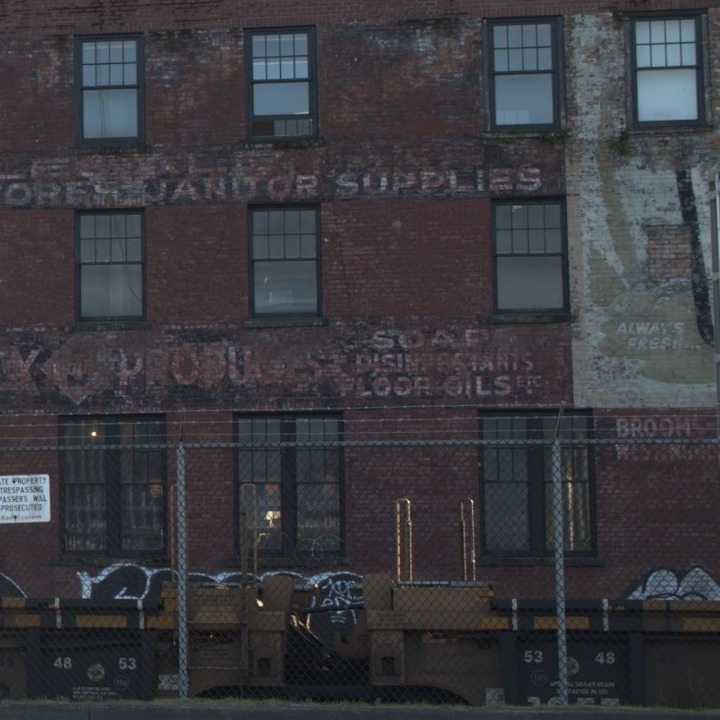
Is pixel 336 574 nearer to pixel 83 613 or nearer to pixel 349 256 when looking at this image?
pixel 349 256

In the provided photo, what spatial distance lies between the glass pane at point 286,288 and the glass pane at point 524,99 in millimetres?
3812

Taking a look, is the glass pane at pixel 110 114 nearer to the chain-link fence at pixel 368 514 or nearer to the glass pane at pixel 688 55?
the chain-link fence at pixel 368 514

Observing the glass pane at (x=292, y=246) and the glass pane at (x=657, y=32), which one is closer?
the glass pane at (x=657, y=32)

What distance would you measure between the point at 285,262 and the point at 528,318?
384 centimetres

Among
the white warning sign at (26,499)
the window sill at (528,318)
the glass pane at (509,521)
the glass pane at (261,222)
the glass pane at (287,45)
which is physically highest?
the glass pane at (287,45)

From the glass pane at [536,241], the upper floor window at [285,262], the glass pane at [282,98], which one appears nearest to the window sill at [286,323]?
the upper floor window at [285,262]

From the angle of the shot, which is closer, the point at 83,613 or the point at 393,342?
the point at 83,613

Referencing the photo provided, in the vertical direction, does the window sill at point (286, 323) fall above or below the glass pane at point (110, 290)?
below

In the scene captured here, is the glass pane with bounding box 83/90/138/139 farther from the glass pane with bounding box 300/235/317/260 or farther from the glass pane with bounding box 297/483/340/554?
the glass pane with bounding box 297/483/340/554

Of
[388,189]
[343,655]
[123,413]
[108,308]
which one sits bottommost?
[343,655]

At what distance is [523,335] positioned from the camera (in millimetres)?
20875

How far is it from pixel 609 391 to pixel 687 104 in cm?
459

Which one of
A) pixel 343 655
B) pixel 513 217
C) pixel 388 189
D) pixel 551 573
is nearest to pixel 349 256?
pixel 388 189

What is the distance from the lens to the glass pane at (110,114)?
851 inches
